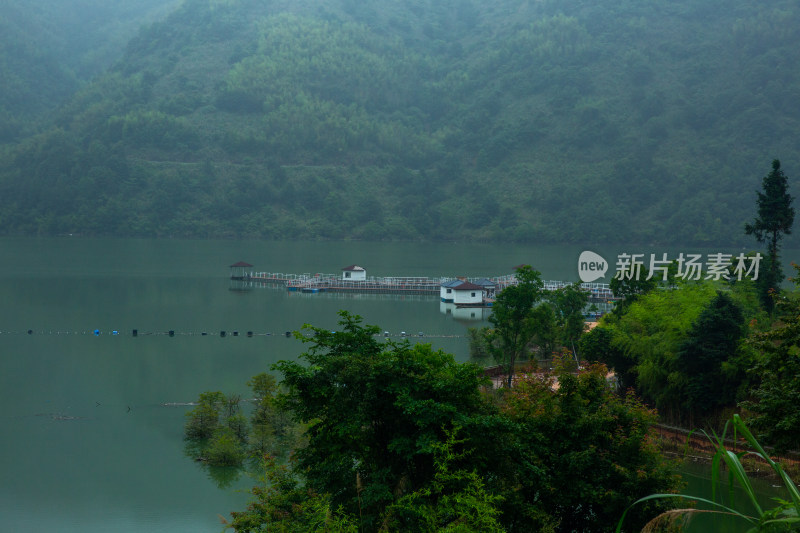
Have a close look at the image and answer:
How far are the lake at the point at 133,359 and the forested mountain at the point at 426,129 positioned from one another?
34874 mm

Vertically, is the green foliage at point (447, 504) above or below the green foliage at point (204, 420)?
above

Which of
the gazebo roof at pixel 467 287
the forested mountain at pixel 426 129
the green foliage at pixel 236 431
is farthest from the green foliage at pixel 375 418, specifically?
the forested mountain at pixel 426 129

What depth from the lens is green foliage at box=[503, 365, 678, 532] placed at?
10.2 meters

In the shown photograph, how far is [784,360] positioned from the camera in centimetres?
1088

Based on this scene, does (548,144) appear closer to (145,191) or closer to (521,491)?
(145,191)

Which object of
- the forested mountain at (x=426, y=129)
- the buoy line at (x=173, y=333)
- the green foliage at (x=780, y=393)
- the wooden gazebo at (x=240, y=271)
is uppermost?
the forested mountain at (x=426, y=129)

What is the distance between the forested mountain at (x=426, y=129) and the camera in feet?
358

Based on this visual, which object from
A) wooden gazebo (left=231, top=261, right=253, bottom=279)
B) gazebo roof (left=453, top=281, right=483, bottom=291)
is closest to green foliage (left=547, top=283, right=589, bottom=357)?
gazebo roof (left=453, top=281, right=483, bottom=291)

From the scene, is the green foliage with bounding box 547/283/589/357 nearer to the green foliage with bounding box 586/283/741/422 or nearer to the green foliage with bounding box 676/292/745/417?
the green foliage with bounding box 586/283/741/422

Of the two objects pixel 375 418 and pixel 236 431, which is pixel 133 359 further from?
pixel 375 418

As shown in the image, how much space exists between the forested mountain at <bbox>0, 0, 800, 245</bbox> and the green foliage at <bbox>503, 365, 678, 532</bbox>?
3803 inches

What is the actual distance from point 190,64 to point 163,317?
360 ft

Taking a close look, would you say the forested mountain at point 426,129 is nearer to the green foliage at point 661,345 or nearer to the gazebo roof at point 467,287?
the gazebo roof at point 467,287

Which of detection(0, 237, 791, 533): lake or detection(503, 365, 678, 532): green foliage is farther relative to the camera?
detection(0, 237, 791, 533): lake
